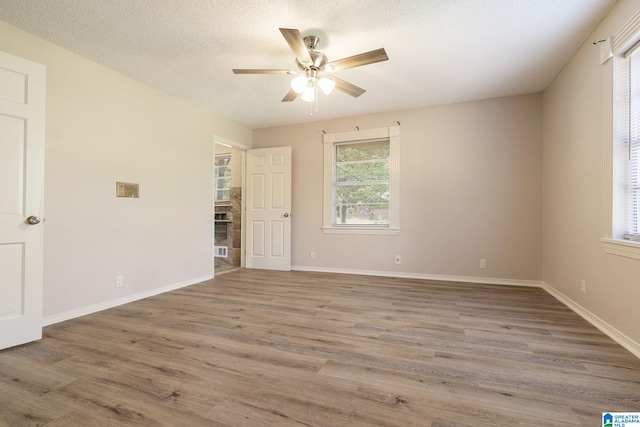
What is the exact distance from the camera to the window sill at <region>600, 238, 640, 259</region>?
1956 millimetres

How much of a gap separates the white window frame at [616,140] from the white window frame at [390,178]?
2.39 meters

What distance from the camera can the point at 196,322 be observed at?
8.42 ft

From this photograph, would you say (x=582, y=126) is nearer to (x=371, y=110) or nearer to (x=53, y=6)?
(x=371, y=110)

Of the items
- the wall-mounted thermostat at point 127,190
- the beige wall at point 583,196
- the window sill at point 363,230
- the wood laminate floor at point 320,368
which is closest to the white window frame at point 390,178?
the window sill at point 363,230

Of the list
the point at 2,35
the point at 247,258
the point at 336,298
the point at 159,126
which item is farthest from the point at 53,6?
the point at 247,258

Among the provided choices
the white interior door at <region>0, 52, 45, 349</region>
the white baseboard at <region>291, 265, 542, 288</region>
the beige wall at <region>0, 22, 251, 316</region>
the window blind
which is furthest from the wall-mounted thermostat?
the window blind

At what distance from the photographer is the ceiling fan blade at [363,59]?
85.7 inches

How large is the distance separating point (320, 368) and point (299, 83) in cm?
230

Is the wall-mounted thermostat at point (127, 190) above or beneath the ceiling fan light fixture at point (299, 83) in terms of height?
beneath

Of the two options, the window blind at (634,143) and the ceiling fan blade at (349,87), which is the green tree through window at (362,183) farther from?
the window blind at (634,143)

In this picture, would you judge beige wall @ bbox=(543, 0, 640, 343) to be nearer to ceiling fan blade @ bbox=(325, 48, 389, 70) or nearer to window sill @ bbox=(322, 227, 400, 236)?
ceiling fan blade @ bbox=(325, 48, 389, 70)

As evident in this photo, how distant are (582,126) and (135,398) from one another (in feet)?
13.6

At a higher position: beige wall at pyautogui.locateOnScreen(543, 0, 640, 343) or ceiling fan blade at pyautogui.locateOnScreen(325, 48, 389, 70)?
ceiling fan blade at pyautogui.locateOnScreen(325, 48, 389, 70)

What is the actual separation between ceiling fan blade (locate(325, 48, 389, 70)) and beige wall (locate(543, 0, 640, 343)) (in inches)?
69.5
